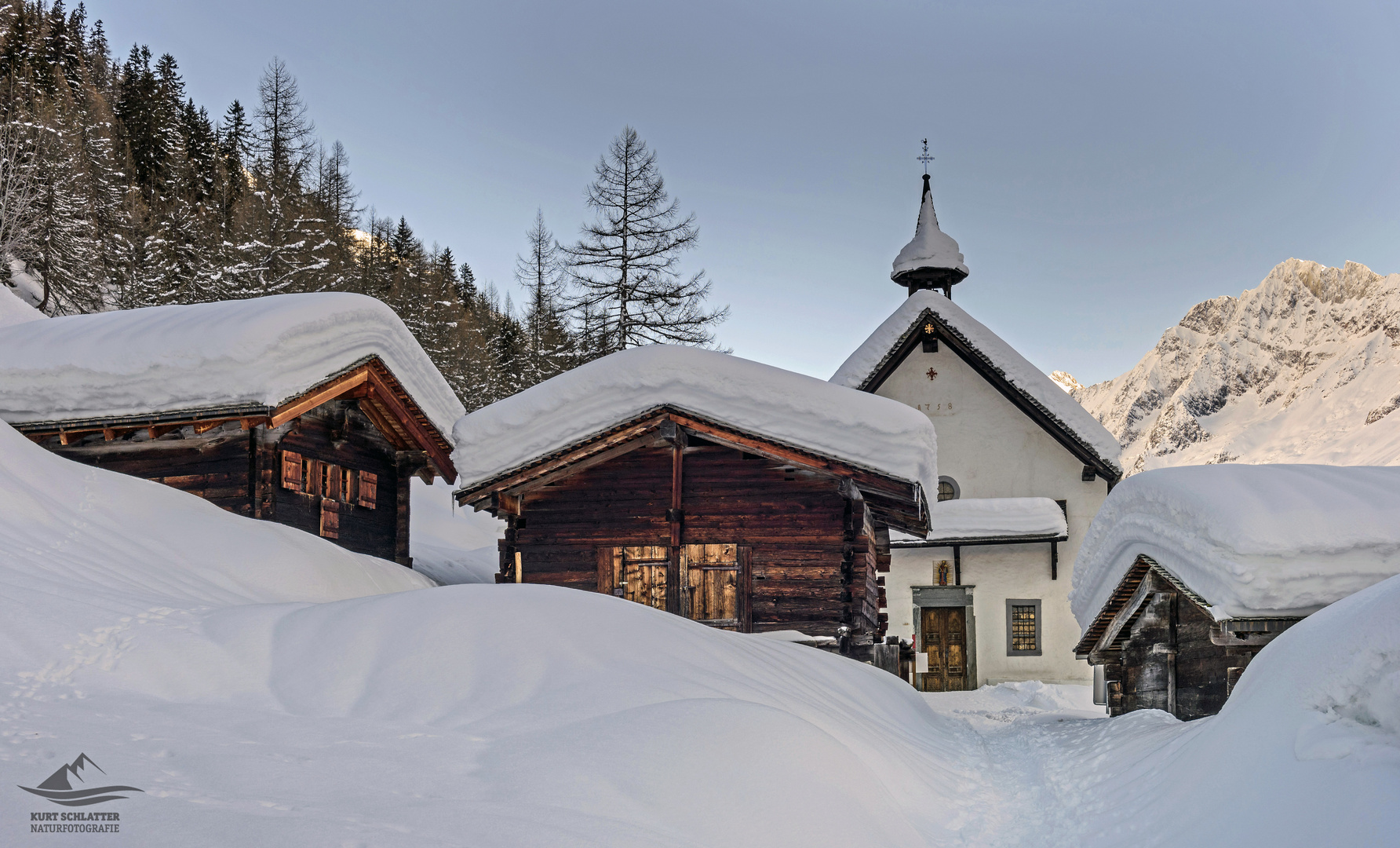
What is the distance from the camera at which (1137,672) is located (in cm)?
1101

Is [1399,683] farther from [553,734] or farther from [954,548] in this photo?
[954,548]

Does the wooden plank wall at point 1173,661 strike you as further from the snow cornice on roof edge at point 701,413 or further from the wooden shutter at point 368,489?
the wooden shutter at point 368,489

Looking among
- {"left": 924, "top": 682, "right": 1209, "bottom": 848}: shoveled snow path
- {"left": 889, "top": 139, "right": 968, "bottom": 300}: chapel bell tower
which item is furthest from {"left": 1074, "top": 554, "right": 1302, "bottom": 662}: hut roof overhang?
{"left": 889, "top": 139, "right": 968, "bottom": 300}: chapel bell tower

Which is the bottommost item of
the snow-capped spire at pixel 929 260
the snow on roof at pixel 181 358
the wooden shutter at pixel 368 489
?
the wooden shutter at pixel 368 489

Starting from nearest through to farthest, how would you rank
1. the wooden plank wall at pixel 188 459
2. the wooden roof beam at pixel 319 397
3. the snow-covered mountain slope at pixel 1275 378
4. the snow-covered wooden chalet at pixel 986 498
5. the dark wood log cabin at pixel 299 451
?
the wooden roof beam at pixel 319 397 < the dark wood log cabin at pixel 299 451 < the wooden plank wall at pixel 188 459 < the snow-covered wooden chalet at pixel 986 498 < the snow-covered mountain slope at pixel 1275 378

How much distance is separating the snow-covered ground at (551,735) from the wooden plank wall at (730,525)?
165 inches

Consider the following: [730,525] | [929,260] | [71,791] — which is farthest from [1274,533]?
[929,260]

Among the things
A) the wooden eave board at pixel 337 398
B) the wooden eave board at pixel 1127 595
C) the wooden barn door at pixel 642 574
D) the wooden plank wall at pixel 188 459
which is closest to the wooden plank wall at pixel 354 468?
the wooden eave board at pixel 337 398

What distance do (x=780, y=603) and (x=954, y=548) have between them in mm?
9553

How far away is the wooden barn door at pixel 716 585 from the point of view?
13.1 m

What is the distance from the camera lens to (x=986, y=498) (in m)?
22.5

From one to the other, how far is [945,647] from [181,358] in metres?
15.9

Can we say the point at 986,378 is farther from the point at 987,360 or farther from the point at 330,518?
the point at 330,518

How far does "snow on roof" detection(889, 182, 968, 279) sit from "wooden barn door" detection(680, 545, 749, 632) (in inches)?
597
